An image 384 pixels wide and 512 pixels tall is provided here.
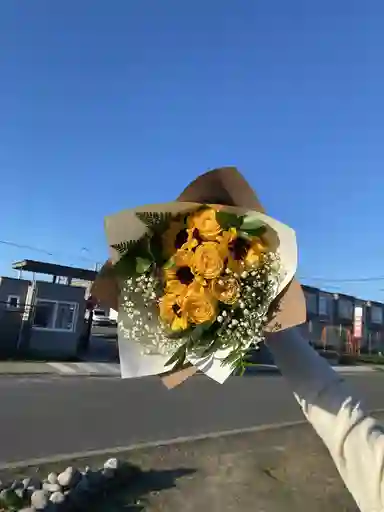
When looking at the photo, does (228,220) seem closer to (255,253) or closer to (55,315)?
(255,253)

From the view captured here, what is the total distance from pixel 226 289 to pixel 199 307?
9 cm

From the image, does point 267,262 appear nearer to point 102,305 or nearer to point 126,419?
point 102,305

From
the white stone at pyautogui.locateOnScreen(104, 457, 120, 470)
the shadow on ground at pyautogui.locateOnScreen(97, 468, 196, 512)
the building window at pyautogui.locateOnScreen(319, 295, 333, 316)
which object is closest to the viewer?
the shadow on ground at pyautogui.locateOnScreen(97, 468, 196, 512)

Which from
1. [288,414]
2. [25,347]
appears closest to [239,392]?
[288,414]

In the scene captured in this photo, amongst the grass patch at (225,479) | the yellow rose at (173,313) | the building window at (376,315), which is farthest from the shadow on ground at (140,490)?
the building window at (376,315)

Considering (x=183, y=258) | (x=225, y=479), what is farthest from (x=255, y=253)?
(x=225, y=479)

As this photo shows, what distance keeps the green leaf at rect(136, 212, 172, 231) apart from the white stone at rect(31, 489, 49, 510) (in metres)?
3.19

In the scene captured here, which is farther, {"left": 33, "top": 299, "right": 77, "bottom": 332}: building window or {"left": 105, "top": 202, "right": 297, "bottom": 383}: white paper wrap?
{"left": 33, "top": 299, "right": 77, "bottom": 332}: building window

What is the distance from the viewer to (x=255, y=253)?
1.42m

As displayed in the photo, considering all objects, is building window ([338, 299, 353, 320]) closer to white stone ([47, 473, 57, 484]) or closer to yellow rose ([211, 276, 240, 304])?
white stone ([47, 473, 57, 484])

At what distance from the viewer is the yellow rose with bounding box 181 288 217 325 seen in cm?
140

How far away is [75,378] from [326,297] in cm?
3144

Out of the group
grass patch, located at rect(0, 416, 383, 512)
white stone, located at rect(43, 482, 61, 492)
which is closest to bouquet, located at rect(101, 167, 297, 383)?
grass patch, located at rect(0, 416, 383, 512)

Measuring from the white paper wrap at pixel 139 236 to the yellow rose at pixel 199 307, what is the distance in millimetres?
112
